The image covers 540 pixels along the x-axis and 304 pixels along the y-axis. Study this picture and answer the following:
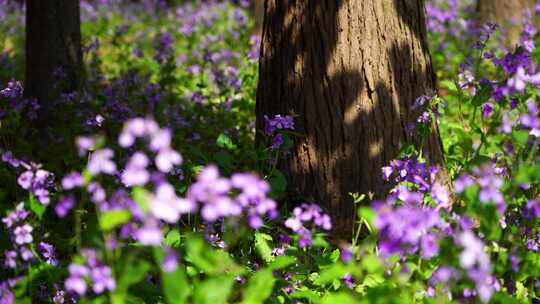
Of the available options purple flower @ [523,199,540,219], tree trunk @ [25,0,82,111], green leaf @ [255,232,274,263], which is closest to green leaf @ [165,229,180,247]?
green leaf @ [255,232,274,263]

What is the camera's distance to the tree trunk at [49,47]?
4223 mm

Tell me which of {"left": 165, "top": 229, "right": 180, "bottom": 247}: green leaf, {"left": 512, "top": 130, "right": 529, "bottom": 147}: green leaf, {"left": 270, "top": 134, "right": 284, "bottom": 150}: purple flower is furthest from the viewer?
{"left": 270, "top": 134, "right": 284, "bottom": 150}: purple flower

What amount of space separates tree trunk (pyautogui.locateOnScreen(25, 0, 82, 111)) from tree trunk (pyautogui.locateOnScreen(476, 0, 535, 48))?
4272mm

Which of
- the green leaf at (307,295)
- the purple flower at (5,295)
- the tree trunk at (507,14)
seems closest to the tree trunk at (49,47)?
the purple flower at (5,295)

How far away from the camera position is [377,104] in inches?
123

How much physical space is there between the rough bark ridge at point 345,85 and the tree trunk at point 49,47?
1718 millimetres

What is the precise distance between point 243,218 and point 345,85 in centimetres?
98

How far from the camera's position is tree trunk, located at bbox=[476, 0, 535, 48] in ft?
21.4

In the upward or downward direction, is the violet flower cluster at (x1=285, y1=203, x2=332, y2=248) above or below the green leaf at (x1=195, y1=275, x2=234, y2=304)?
above

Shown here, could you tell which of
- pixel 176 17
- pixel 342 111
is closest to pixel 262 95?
pixel 342 111

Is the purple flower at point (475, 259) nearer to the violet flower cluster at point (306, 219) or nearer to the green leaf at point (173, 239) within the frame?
the violet flower cluster at point (306, 219)

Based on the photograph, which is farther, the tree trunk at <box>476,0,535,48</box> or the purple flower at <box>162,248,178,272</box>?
the tree trunk at <box>476,0,535,48</box>

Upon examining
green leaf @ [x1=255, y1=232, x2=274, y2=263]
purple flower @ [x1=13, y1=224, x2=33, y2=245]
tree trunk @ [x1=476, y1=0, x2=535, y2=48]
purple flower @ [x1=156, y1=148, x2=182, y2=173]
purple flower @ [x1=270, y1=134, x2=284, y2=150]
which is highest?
Answer: tree trunk @ [x1=476, y1=0, x2=535, y2=48]

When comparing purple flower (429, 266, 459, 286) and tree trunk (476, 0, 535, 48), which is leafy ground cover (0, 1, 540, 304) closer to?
purple flower (429, 266, 459, 286)
